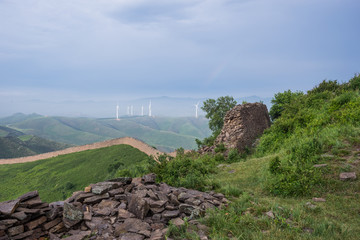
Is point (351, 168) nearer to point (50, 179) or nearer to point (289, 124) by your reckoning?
point (289, 124)

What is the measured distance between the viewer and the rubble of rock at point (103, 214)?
6.31 m

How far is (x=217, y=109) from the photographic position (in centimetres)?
4134

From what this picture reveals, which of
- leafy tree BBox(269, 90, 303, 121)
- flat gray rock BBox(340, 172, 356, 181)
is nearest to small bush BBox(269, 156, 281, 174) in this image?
flat gray rock BBox(340, 172, 356, 181)

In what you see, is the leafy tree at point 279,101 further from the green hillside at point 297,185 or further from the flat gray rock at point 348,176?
the flat gray rock at point 348,176

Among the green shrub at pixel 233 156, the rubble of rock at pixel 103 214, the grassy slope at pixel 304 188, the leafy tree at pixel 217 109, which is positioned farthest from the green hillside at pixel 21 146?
the grassy slope at pixel 304 188

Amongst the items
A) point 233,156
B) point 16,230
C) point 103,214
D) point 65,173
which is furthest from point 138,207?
point 65,173

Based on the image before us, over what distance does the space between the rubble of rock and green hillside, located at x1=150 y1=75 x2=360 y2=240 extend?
81cm

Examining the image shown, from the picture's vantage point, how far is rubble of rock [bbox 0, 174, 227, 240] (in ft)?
20.7

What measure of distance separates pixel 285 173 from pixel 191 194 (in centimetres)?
441

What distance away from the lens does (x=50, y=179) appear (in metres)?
38.1

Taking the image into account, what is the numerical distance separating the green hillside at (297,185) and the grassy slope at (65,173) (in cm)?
2004

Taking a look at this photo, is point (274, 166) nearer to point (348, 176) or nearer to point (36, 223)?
point (348, 176)

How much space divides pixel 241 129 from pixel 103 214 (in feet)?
51.3

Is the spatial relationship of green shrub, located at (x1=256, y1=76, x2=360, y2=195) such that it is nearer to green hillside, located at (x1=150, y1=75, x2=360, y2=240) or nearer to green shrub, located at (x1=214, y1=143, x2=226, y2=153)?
green hillside, located at (x1=150, y1=75, x2=360, y2=240)
